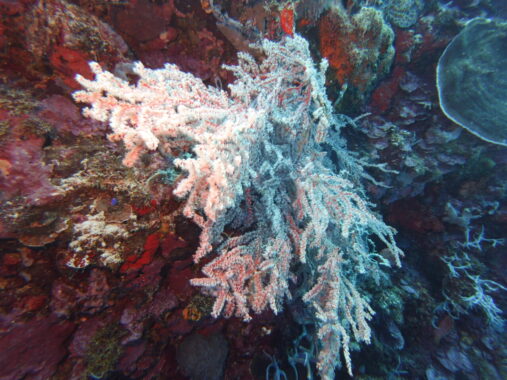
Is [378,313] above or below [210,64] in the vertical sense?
below

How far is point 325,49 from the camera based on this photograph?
9.17 feet

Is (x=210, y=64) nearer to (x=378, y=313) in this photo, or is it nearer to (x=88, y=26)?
(x=88, y=26)

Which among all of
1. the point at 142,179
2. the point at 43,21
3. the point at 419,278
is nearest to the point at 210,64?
the point at 43,21

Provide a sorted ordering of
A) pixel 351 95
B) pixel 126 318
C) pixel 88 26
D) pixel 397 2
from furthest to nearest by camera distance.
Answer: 1. pixel 397 2
2. pixel 351 95
3. pixel 88 26
4. pixel 126 318

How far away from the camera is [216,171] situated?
1.33m

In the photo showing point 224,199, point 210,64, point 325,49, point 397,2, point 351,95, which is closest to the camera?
point 224,199

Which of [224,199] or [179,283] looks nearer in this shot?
[224,199]

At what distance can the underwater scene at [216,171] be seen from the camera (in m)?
1.47

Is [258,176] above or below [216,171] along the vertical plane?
above

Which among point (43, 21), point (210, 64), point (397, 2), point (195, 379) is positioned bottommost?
point (195, 379)

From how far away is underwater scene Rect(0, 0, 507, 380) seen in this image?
1.47m

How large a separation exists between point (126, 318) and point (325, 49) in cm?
350

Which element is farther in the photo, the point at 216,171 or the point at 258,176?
the point at 258,176

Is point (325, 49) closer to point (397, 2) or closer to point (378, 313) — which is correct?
point (397, 2)
